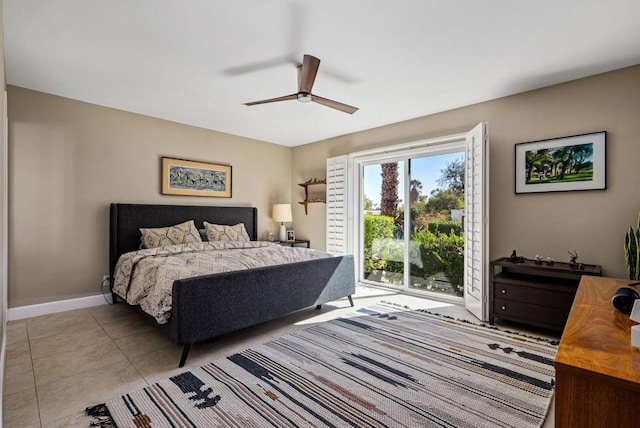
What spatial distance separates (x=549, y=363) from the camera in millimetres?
2436

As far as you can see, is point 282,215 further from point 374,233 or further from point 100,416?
point 100,416

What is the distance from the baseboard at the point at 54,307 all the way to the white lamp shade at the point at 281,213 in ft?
8.91

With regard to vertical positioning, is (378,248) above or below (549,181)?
below

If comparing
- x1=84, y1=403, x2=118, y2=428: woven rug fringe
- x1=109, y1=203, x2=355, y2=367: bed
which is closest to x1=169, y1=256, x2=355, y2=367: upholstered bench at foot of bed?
x1=109, y1=203, x2=355, y2=367: bed

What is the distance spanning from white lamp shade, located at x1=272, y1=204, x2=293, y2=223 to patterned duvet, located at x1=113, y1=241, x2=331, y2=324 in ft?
5.06

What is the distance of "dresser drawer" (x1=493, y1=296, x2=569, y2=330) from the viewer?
2.89 meters

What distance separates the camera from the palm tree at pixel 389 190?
15.9 feet

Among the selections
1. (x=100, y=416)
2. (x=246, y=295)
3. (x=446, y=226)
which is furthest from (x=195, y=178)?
(x=446, y=226)

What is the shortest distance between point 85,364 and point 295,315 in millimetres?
1941

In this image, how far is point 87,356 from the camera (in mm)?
2566

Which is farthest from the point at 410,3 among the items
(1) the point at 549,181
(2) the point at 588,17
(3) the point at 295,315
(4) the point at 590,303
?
(3) the point at 295,315

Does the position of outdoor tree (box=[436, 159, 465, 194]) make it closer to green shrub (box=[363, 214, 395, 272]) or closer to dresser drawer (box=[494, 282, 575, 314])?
green shrub (box=[363, 214, 395, 272])

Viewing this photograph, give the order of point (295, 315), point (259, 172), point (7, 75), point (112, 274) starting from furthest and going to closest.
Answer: point (259, 172) < point (112, 274) < point (295, 315) < point (7, 75)

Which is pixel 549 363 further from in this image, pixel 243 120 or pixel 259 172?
pixel 259 172
